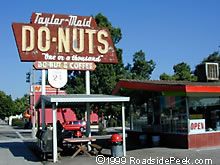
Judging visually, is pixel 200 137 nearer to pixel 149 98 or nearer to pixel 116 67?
pixel 149 98

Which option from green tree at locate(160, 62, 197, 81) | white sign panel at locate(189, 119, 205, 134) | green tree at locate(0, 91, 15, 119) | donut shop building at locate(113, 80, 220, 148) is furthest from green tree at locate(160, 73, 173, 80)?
green tree at locate(0, 91, 15, 119)

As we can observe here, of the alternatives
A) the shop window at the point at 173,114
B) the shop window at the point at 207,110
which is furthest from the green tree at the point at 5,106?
the shop window at the point at 207,110

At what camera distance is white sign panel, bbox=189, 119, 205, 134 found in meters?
21.0

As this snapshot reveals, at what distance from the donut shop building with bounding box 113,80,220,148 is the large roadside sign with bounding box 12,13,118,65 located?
9.21 feet

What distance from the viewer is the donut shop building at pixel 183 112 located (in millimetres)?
20891

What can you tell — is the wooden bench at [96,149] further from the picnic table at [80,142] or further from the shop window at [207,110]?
the shop window at [207,110]

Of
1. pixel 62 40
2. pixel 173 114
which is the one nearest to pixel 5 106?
pixel 62 40

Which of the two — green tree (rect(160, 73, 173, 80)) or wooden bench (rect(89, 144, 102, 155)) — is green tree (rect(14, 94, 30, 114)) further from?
wooden bench (rect(89, 144, 102, 155))

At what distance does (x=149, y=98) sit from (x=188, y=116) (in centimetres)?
523

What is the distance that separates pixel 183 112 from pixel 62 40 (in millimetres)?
7628

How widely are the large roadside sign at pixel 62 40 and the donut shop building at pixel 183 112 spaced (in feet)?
9.21

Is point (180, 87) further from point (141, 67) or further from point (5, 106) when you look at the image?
point (5, 106)

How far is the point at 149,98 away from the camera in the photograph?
26266 millimetres

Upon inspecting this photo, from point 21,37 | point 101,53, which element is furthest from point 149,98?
point 21,37
